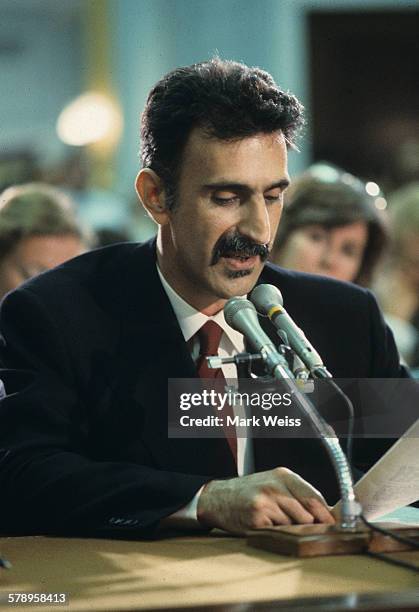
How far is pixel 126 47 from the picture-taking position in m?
7.45

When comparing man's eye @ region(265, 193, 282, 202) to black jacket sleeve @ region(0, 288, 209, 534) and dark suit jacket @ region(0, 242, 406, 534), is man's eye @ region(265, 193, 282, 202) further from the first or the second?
black jacket sleeve @ region(0, 288, 209, 534)

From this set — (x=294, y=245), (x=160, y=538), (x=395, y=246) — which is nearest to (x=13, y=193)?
(x=294, y=245)

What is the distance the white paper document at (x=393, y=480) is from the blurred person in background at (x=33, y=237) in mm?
1745

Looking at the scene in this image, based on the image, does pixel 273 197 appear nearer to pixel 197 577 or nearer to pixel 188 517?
pixel 188 517

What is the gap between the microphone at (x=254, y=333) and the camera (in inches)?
75.1

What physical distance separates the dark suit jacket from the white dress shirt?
0.02m

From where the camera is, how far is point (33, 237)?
3.57 m

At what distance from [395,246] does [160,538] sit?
2.76 metres

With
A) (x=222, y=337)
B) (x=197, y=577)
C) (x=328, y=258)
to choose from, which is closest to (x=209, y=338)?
(x=222, y=337)

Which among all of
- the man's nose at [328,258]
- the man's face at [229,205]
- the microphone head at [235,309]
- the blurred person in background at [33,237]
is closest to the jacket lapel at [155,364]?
the man's face at [229,205]

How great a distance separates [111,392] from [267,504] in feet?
1.51

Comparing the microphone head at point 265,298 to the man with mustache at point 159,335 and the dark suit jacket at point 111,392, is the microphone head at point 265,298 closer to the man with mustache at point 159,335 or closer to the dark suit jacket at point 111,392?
the man with mustache at point 159,335

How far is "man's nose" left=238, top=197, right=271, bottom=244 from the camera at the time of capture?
222cm

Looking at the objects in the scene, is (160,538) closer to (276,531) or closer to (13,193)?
(276,531)
